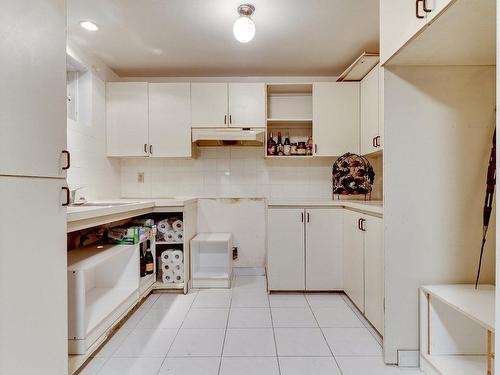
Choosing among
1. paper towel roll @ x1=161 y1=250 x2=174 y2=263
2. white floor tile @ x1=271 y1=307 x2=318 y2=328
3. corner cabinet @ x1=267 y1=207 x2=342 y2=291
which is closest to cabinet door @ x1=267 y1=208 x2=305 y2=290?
corner cabinet @ x1=267 y1=207 x2=342 y2=291

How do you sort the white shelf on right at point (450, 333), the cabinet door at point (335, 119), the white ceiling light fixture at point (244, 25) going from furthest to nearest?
the cabinet door at point (335, 119) < the white ceiling light fixture at point (244, 25) < the white shelf on right at point (450, 333)

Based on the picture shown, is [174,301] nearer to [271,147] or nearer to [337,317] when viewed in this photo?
[337,317]

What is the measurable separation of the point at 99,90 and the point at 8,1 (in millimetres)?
2030

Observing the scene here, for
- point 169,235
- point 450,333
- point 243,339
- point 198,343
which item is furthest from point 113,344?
point 450,333

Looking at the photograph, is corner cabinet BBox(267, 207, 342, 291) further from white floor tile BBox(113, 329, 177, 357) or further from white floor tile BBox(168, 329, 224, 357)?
white floor tile BBox(113, 329, 177, 357)

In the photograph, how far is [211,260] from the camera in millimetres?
3145

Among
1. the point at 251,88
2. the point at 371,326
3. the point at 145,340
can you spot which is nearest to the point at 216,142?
the point at 251,88

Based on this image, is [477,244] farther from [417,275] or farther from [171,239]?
[171,239]

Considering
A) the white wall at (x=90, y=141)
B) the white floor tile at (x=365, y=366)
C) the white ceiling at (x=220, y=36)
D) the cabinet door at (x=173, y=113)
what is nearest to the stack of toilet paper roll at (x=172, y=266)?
the white wall at (x=90, y=141)

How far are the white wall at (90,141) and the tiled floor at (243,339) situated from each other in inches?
45.9

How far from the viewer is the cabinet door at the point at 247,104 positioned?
9.64ft

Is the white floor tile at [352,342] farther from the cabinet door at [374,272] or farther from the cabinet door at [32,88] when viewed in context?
the cabinet door at [32,88]

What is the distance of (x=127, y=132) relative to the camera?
2971 millimetres

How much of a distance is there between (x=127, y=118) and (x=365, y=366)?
9.42 feet
